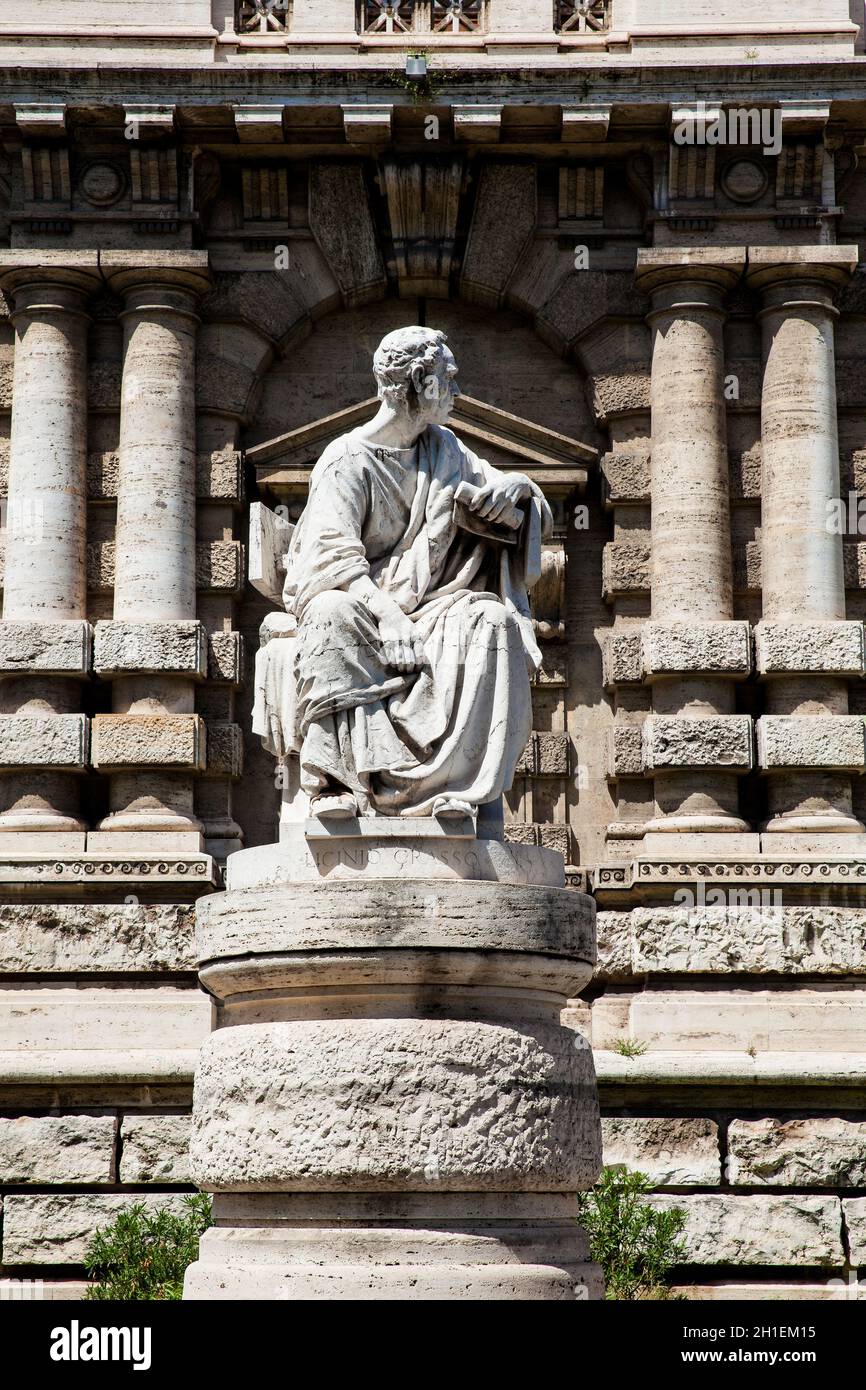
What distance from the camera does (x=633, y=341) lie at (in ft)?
51.1

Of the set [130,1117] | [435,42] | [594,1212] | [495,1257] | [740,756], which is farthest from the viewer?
[435,42]

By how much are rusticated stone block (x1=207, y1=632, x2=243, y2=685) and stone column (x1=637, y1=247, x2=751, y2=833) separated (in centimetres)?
289

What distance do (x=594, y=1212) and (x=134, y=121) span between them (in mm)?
8387

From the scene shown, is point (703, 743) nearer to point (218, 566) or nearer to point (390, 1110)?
point (218, 566)

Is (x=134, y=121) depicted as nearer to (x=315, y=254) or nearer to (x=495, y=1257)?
(x=315, y=254)

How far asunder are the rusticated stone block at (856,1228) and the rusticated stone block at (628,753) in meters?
3.48

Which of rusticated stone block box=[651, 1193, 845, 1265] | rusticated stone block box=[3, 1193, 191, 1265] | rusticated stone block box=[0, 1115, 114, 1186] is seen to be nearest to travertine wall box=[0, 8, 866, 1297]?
rusticated stone block box=[0, 1115, 114, 1186]

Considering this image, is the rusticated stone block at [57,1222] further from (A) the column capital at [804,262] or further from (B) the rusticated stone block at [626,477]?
(A) the column capital at [804,262]

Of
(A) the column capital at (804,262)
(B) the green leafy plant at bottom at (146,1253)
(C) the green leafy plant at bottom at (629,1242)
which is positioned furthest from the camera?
(A) the column capital at (804,262)

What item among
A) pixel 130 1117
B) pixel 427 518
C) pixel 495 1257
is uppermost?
pixel 427 518

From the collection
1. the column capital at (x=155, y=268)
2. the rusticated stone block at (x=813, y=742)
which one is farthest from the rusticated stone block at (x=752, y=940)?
the column capital at (x=155, y=268)

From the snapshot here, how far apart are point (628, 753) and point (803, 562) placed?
1.82 meters

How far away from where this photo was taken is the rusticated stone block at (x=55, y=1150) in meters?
13.1

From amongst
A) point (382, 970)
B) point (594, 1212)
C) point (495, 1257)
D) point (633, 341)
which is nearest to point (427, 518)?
point (382, 970)
